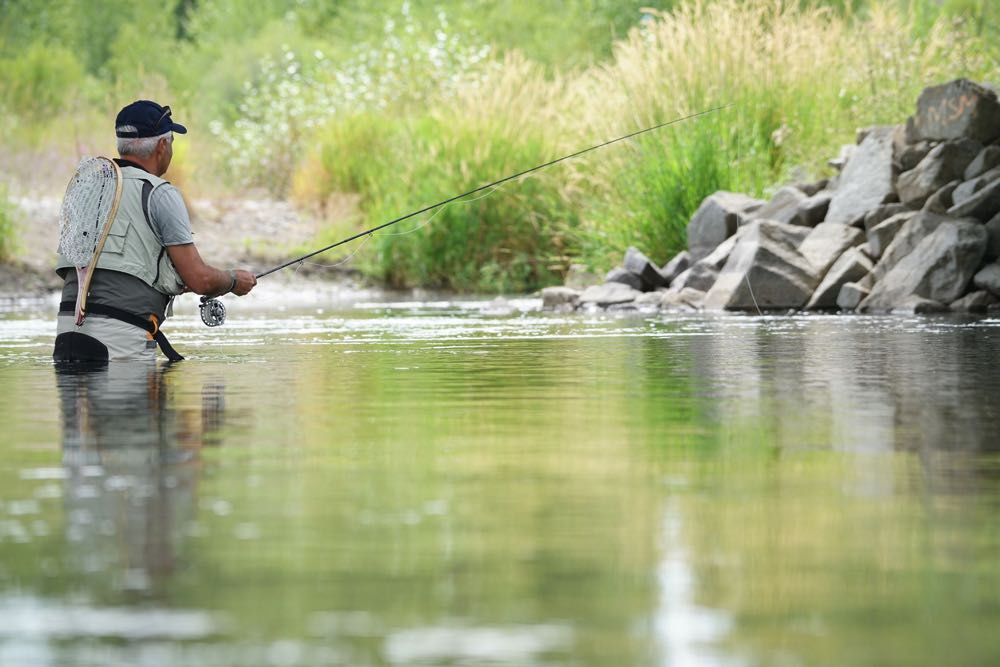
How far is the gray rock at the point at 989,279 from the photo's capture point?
54.5 ft

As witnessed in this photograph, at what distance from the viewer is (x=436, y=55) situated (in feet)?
114

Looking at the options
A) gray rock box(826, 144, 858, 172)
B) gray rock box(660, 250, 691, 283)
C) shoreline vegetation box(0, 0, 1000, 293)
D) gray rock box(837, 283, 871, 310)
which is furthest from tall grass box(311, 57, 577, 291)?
gray rock box(837, 283, 871, 310)

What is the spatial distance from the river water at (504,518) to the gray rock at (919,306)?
6.90m

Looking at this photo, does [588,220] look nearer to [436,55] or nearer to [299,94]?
[436,55]

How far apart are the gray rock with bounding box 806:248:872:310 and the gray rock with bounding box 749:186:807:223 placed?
5.70 ft

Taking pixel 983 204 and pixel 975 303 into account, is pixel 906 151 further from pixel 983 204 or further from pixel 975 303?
pixel 975 303

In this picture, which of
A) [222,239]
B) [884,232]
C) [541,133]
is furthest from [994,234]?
[222,239]

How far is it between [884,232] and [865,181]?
3.31 ft

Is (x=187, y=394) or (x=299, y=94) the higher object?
(x=299, y=94)

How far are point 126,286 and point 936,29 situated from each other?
548 inches

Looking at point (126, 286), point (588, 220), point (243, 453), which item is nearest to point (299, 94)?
point (588, 220)

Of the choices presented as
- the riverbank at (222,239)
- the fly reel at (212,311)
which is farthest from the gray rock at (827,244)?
the fly reel at (212,311)

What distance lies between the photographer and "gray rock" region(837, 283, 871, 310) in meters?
17.4

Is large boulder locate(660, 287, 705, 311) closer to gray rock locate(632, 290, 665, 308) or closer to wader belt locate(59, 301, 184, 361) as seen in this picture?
gray rock locate(632, 290, 665, 308)
